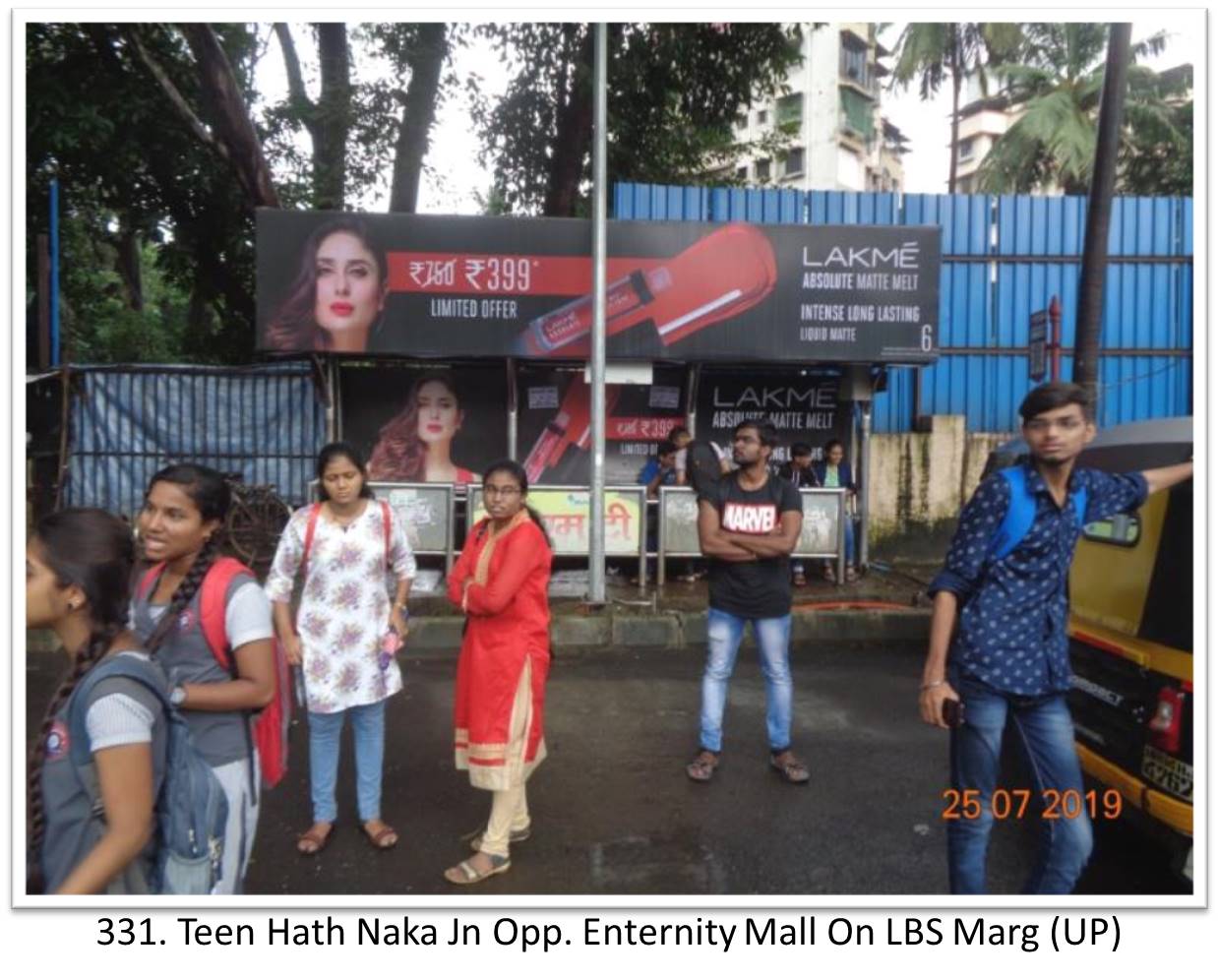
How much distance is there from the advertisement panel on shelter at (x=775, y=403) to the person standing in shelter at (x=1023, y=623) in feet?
23.9

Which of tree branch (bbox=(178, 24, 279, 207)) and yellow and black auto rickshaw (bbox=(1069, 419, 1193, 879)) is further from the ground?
tree branch (bbox=(178, 24, 279, 207))

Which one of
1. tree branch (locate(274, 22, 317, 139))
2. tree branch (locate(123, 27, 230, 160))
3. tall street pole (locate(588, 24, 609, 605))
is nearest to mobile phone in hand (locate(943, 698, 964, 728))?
tall street pole (locate(588, 24, 609, 605))

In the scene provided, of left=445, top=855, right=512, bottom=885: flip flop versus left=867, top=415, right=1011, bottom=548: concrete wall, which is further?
left=867, top=415, right=1011, bottom=548: concrete wall

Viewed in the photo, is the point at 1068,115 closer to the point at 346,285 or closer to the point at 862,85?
the point at 862,85

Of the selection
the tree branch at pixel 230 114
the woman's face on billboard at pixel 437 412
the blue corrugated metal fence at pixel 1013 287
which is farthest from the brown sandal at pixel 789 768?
the tree branch at pixel 230 114

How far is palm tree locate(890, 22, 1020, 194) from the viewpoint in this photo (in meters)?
18.0

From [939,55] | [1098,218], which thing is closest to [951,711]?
[1098,218]

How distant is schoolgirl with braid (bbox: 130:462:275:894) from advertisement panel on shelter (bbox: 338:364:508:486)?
7406mm

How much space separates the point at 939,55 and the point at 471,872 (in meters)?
20.0

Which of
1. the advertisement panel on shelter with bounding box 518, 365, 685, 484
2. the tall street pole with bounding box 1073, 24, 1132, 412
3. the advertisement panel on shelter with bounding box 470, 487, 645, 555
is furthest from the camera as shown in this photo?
the advertisement panel on shelter with bounding box 518, 365, 685, 484

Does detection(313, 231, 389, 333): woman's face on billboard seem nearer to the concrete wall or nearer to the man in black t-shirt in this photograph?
the man in black t-shirt

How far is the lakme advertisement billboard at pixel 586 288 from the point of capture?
830cm
